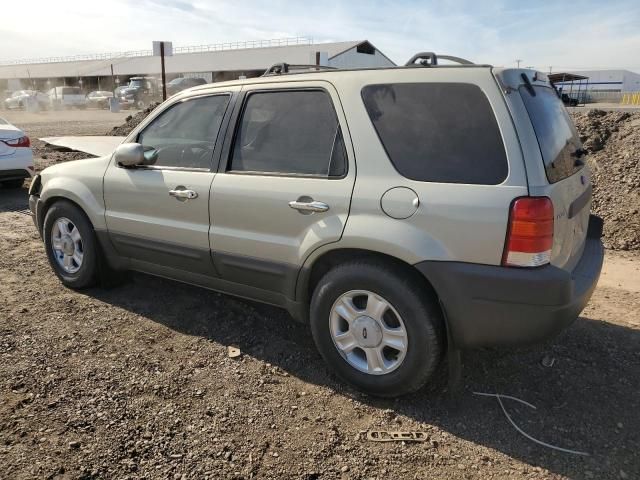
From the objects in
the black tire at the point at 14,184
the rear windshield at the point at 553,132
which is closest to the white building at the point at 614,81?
the black tire at the point at 14,184

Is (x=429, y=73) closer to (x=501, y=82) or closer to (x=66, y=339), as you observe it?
(x=501, y=82)

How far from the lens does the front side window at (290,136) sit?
305cm

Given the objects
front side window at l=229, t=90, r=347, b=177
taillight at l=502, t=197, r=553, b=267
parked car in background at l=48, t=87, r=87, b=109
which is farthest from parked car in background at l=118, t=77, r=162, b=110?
taillight at l=502, t=197, r=553, b=267

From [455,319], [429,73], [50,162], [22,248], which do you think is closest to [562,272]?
[455,319]

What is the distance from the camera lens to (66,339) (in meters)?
3.69

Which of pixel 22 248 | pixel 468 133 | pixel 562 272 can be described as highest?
pixel 468 133

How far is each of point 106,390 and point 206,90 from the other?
212 cm

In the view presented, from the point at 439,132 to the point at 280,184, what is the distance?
1.01 meters

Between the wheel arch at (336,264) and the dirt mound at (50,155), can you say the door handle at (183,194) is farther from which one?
the dirt mound at (50,155)

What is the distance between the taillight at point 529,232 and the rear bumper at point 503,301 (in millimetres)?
62

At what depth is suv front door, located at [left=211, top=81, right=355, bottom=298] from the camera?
297 centimetres

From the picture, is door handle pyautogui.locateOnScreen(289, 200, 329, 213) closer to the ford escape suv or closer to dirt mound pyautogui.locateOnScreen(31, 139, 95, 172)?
the ford escape suv

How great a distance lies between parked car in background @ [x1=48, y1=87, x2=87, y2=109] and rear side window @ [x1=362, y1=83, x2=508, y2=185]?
157ft

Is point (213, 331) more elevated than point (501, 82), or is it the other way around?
point (501, 82)
